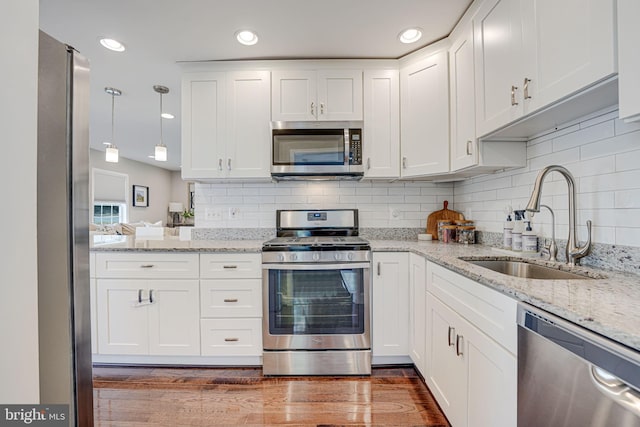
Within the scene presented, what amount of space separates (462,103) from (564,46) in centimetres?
81

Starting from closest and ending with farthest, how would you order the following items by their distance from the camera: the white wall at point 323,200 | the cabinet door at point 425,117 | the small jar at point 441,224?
the cabinet door at point 425,117
the small jar at point 441,224
the white wall at point 323,200

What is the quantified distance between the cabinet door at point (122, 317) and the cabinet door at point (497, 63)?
2.47 metres

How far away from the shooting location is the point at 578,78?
1.01m

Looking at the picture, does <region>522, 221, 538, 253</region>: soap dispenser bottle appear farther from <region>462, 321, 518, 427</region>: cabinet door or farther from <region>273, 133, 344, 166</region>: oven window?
<region>273, 133, 344, 166</region>: oven window

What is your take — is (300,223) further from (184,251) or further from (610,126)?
(610,126)

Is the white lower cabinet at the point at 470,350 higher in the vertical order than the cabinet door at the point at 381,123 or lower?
lower

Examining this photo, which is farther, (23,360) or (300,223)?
(300,223)

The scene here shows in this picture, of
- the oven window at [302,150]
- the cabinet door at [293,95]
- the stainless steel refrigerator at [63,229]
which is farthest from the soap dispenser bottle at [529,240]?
the stainless steel refrigerator at [63,229]

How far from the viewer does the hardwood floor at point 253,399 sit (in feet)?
5.18

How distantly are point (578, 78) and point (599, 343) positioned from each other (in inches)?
35.6

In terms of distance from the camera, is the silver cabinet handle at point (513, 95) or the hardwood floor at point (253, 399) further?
the hardwood floor at point (253, 399)

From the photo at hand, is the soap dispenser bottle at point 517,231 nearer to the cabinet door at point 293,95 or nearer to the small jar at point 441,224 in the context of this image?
the small jar at point 441,224

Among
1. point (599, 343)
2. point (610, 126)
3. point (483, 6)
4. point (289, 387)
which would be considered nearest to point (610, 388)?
point (599, 343)

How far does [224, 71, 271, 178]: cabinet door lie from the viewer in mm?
2301
